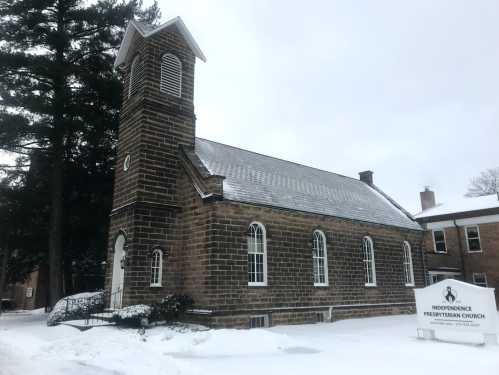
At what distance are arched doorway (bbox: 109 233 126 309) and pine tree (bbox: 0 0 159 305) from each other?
668 centimetres

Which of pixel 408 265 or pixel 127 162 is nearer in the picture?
pixel 127 162

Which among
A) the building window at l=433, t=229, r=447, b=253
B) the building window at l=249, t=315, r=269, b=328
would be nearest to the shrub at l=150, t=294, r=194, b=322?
the building window at l=249, t=315, r=269, b=328

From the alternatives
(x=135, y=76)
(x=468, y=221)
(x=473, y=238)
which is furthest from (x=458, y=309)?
(x=468, y=221)

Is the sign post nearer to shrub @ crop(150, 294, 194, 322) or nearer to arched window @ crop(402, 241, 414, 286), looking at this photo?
shrub @ crop(150, 294, 194, 322)

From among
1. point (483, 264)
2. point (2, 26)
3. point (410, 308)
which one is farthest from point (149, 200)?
point (483, 264)

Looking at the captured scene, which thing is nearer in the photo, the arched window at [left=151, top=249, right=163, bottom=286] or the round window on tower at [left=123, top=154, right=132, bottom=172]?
the arched window at [left=151, top=249, right=163, bottom=286]

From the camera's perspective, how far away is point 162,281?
17266 mm

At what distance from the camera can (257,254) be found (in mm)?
17844

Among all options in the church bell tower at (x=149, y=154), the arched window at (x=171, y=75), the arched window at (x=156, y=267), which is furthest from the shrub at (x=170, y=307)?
the arched window at (x=171, y=75)

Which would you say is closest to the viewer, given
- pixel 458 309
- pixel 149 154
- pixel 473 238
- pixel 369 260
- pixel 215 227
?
pixel 458 309

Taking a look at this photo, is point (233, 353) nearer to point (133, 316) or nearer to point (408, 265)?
point (133, 316)

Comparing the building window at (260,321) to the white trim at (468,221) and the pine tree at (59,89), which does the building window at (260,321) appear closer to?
the pine tree at (59,89)

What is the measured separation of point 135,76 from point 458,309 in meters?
17.0

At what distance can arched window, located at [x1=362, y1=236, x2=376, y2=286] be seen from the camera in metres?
22.7
